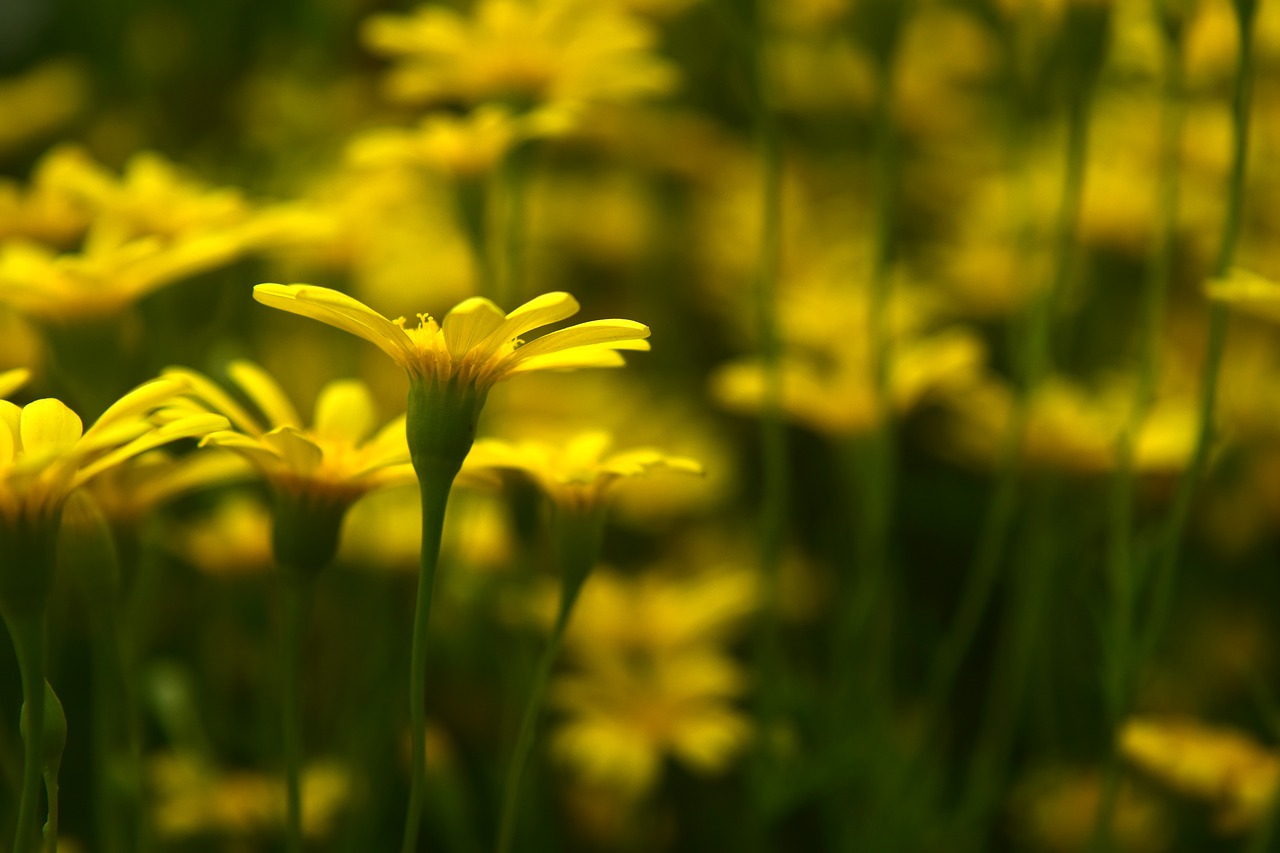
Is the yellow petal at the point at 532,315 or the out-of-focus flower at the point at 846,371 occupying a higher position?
the yellow petal at the point at 532,315

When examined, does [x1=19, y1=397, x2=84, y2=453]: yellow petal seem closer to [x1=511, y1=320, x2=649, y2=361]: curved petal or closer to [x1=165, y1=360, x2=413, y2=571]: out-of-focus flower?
[x1=165, y1=360, x2=413, y2=571]: out-of-focus flower

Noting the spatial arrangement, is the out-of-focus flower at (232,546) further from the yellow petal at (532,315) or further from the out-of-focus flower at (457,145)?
the yellow petal at (532,315)

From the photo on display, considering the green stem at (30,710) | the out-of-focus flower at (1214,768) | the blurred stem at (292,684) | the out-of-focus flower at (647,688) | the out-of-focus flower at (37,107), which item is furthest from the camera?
the out-of-focus flower at (37,107)

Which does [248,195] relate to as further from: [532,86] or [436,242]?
[532,86]

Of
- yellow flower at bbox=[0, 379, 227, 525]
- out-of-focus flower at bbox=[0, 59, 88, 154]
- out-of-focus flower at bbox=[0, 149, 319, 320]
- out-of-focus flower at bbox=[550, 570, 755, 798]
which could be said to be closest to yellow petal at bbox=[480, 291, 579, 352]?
yellow flower at bbox=[0, 379, 227, 525]

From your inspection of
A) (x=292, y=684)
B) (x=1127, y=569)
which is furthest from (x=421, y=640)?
(x=1127, y=569)

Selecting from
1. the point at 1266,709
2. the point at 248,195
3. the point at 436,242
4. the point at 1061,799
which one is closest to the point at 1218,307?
the point at 1266,709

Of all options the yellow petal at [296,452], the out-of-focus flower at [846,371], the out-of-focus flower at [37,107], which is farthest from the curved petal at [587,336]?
the out-of-focus flower at [37,107]

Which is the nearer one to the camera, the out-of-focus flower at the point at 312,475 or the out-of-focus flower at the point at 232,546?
the out-of-focus flower at the point at 312,475

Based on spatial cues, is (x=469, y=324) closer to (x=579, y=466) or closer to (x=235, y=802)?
(x=579, y=466)
